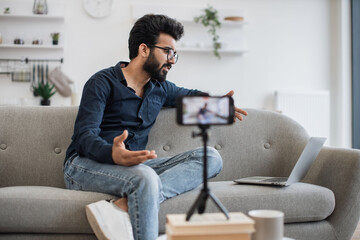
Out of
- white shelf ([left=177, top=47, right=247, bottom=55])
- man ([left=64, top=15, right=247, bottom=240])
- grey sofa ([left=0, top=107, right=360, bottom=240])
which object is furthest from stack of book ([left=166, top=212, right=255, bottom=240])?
white shelf ([left=177, top=47, right=247, bottom=55])

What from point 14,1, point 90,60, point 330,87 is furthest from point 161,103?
point 330,87

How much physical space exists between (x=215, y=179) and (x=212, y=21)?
3.14m

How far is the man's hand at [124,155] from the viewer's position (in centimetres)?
139

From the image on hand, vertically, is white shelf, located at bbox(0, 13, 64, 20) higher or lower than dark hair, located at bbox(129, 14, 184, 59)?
higher

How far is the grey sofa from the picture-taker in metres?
1.60

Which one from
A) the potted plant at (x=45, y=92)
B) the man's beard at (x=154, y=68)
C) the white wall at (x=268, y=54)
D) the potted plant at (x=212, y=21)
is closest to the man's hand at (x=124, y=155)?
Answer: the man's beard at (x=154, y=68)

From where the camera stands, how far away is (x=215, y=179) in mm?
2158

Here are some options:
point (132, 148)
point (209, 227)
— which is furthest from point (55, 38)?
point (209, 227)

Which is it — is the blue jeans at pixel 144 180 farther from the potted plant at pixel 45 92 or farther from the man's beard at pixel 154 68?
the potted plant at pixel 45 92

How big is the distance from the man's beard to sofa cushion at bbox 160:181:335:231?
55 cm

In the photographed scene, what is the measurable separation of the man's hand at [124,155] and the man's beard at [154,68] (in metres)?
0.58

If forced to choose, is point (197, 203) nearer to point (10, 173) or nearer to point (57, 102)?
point (10, 173)

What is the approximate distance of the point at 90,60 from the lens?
4.78 m

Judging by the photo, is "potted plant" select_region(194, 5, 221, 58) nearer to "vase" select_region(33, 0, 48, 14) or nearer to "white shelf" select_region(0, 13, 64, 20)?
"white shelf" select_region(0, 13, 64, 20)
